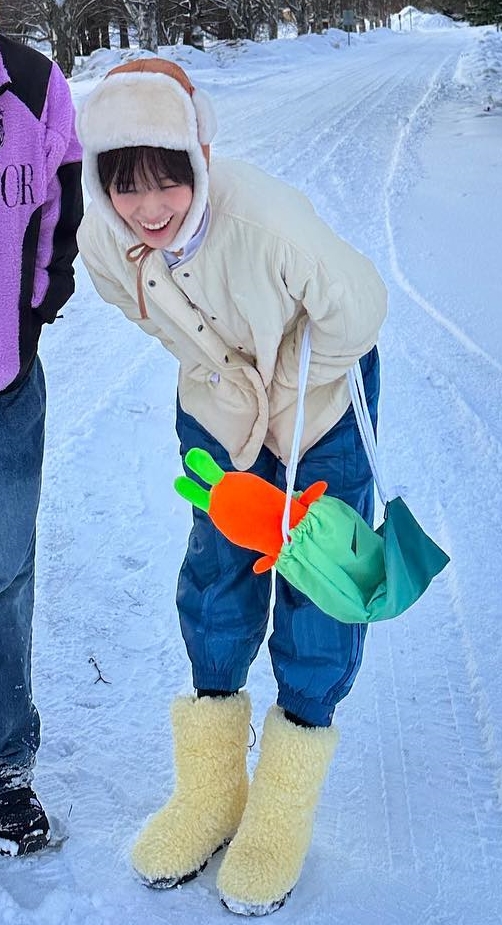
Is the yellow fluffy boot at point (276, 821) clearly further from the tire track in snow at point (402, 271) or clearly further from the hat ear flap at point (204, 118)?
the tire track in snow at point (402, 271)

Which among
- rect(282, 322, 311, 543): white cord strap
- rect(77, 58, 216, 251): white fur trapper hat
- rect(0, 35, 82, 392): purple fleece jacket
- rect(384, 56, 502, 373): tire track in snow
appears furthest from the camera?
rect(384, 56, 502, 373): tire track in snow

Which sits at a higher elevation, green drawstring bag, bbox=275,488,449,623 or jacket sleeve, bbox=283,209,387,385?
jacket sleeve, bbox=283,209,387,385

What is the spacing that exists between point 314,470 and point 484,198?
6649mm

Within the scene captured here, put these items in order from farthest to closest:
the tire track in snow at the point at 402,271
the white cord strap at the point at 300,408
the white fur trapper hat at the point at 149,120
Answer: the tire track in snow at the point at 402,271
the white cord strap at the point at 300,408
the white fur trapper hat at the point at 149,120

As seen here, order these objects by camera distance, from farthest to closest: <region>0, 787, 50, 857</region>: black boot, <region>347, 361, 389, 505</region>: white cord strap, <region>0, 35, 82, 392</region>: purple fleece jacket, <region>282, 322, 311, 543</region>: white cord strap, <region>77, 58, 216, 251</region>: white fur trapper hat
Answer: <region>0, 787, 50, 857</region>: black boot → <region>347, 361, 389, 505</region>: white cord strap → <region>282, 322, 311, 543</region>: white cord strap → <region>0, 35, 82, 392</region>: purple fleece jacket → <region>77, 58, 216, 251</region>: white fur trapper hat

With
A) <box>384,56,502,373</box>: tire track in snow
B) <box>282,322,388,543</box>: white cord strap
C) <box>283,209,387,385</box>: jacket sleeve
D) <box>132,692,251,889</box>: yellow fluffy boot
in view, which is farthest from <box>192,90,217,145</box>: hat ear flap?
<box>384,56,502,373</box>: tire track in snow

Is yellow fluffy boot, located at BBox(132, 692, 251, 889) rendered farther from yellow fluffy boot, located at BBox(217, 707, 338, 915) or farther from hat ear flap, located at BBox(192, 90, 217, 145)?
hat ear flap, located at BBox(192, 90, 217, 145)

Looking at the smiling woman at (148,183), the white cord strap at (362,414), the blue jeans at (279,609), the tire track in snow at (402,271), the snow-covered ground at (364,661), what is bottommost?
the snow-covered ground at (364,661)

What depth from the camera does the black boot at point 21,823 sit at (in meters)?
2.01

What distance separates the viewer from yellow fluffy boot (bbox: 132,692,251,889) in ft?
6.42

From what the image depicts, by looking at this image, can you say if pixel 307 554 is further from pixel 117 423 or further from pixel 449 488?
pixel 117 423

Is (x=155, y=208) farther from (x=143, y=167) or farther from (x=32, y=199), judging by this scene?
(x=32, y=199)

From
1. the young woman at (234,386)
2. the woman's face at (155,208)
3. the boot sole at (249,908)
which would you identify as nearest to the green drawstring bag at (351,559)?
the young woman at (234,386)

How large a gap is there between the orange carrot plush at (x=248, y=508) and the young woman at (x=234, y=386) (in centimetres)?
16
